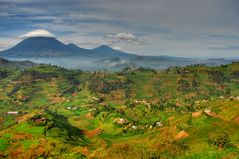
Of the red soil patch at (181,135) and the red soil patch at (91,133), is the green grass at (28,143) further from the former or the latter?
the red soil patch at (181,135)

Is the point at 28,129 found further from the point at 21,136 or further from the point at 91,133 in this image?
the point at 91,133

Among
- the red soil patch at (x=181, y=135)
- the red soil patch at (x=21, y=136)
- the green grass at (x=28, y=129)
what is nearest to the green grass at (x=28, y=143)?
the red soil patch at (x=21, y=136)

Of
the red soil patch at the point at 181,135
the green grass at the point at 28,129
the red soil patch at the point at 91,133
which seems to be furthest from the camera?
the red soil patch at the point at 91,133

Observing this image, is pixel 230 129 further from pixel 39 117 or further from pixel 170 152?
pixel 39 117

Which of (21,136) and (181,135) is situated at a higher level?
(181,135)

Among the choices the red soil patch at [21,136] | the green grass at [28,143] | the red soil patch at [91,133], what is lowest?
the red soil patch at [91,133]

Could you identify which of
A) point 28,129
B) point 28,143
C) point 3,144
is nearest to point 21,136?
point 28,129

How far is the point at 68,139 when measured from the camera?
496ft

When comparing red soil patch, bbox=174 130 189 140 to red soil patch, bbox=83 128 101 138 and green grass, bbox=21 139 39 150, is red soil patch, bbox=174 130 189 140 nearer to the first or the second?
green grass, bbox=21 139 39 150

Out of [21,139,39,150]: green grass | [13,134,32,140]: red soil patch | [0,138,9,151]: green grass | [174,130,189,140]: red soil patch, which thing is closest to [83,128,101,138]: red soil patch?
[13,134,32,140]: red soil patch

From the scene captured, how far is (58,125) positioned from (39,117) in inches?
632

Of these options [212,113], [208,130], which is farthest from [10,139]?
[212,113]

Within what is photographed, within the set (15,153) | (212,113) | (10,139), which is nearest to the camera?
(15,153)

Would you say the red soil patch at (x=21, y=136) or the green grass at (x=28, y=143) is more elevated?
the green grass at (x=28, y=143)
